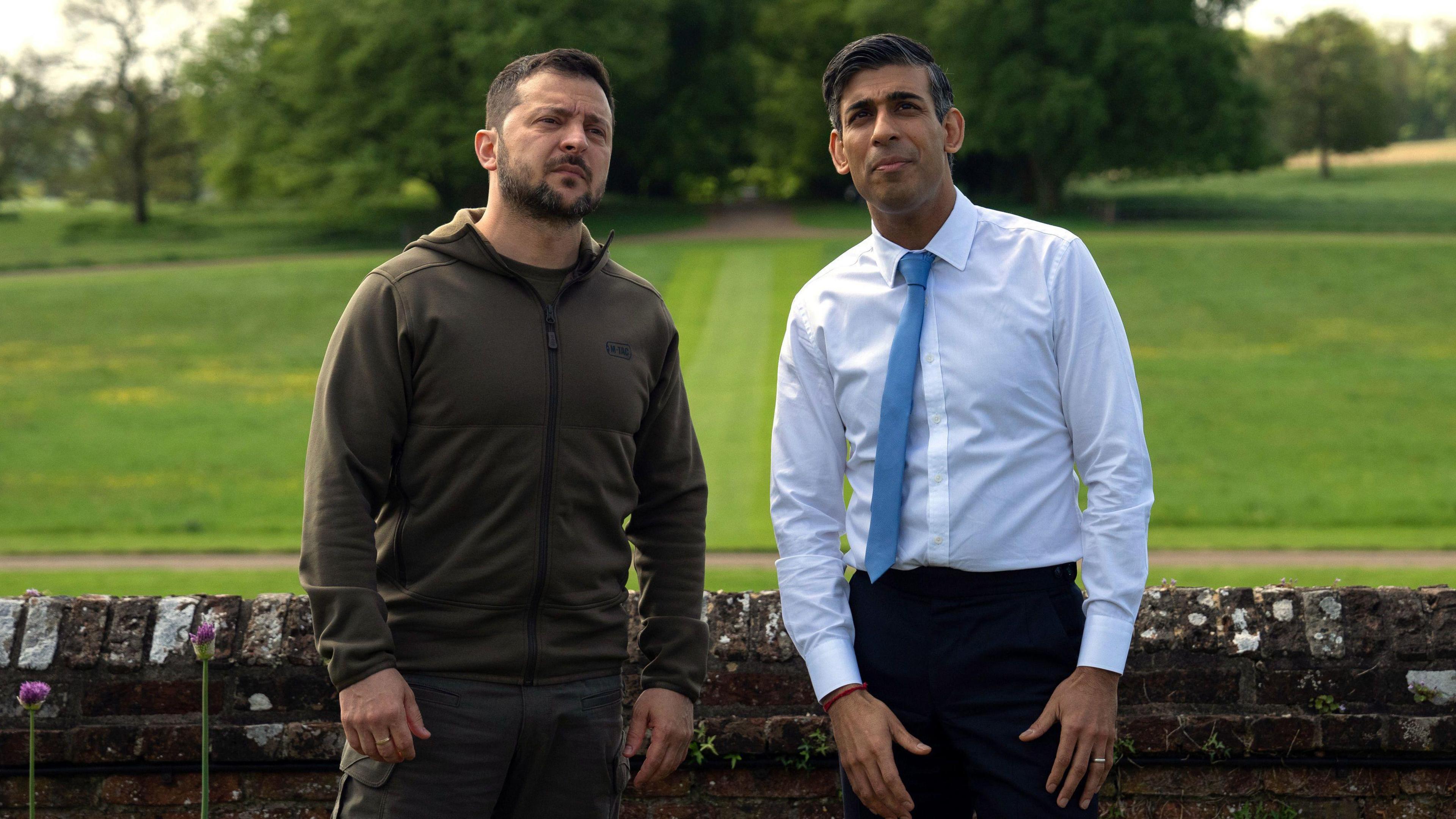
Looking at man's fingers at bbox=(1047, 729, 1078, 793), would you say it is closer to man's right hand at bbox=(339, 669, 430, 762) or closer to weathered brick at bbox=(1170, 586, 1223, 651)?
weathered brick at bbox=(1170, 586, 1223, 651)

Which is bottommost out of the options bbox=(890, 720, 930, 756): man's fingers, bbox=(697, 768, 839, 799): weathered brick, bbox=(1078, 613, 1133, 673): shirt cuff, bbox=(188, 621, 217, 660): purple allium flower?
bbox=(697, 768, 839, 799): weathered brick

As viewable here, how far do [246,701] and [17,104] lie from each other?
5567cm

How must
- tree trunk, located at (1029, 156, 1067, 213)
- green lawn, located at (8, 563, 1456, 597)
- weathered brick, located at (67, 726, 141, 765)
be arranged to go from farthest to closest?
1. tree trunk, located at (1029, 156, 1067, 213)
2. green lawn, located at (8, 563, 1456, 597)
3. weathered brick, located at (67, 726, 141, 765)

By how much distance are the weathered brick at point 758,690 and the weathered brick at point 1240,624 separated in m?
1.09

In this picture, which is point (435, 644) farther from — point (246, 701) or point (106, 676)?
point (106, 676)

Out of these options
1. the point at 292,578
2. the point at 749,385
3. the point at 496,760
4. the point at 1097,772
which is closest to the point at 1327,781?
the point at 1097,772

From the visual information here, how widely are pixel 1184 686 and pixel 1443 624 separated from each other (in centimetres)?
68

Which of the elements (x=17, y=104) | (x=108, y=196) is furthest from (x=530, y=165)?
(x=108, y=196)

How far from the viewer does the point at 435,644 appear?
2459mm

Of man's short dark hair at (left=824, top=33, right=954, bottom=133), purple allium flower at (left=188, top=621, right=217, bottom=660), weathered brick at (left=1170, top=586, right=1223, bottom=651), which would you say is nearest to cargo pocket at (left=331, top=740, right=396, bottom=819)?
purple allium flower at (left=188, top=621, right=217, bottom=660)

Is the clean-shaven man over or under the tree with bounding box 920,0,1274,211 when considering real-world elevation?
under

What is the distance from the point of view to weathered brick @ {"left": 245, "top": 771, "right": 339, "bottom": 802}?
3.20 meters

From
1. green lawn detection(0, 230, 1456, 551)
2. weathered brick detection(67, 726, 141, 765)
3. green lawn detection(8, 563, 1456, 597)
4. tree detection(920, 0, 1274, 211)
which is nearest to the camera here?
weathered brick detection(67, 726, 141, 765)

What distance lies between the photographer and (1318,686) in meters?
3.20
